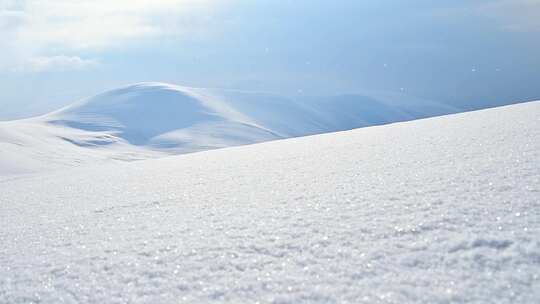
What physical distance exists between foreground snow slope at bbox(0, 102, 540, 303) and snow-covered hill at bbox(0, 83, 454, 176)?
95.3ft

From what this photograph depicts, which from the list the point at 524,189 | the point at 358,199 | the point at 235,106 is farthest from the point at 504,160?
the point at 235,106

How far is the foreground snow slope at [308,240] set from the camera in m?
1.50

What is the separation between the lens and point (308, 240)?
1944 millimetres

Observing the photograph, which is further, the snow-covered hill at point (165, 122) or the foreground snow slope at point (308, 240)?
the snow-covered hill at point (165, 122)

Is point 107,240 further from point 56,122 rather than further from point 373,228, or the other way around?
point 56,122

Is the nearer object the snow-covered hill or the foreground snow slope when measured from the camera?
the foreground snow slope

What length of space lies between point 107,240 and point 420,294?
150 centimetres

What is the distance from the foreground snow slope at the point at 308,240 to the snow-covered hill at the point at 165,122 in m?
29.1

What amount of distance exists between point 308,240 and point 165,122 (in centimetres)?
6885

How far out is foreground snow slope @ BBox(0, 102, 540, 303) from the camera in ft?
4.93

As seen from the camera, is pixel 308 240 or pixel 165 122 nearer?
pixel 308 240

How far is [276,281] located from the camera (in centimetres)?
159

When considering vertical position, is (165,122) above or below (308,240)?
below

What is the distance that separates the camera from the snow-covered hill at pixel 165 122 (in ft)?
150
